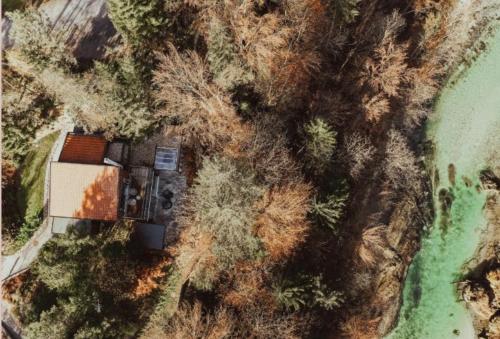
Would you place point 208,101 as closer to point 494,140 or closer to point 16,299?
point 16,299

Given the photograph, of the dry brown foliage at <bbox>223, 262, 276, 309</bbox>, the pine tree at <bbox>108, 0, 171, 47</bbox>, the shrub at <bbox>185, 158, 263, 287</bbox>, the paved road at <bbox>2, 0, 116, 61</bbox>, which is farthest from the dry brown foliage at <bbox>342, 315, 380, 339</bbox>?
the paved road at <bbox>2, 0, 116, 61</bbox>

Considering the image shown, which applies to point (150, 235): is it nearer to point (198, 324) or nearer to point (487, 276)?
point (198, 324)

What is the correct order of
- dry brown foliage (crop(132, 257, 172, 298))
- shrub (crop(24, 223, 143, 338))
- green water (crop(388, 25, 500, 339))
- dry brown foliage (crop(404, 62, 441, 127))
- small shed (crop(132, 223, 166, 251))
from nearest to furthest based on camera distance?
shrub (crop(24, 223, 143, 338)), dry brown foliage (crop(132, 257, 172, 298)), small shed (crop(132, 223, 166, 251)), dry brown foliage (crop(404, 62, 441, 127)), green water (crop(388, 25, 500, 339))

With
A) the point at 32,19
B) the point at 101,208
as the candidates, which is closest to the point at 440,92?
the point at 101,208

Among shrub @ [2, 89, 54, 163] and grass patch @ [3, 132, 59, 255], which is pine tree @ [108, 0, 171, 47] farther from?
grass patch @ [3, 132, 59, 255]

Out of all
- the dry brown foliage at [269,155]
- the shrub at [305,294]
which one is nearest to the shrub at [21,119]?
the dry brown foliage at [269,155]

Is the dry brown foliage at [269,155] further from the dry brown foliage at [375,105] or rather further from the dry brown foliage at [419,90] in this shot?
the dry brown foliage at [419,90]

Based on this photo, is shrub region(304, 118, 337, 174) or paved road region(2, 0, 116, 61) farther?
paved road region(2, 0, 116, 61)
